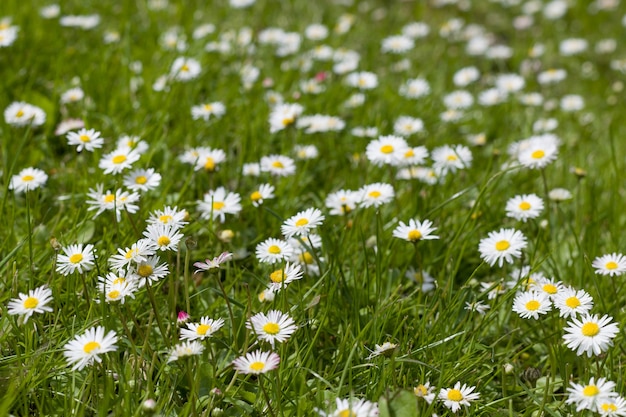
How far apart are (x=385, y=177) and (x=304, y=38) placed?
1589 millimetres

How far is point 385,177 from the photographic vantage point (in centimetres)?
294

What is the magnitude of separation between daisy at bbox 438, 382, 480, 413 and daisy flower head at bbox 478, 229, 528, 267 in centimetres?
50

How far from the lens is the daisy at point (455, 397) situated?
1.69 metres

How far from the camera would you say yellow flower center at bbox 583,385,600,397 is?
5.24ft

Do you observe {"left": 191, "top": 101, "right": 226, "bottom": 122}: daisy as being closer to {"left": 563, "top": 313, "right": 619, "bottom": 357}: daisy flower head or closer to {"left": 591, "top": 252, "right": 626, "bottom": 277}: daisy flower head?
{"left": 591, "top": 252, "right": 626, "bottom": 277}: daisy flower head

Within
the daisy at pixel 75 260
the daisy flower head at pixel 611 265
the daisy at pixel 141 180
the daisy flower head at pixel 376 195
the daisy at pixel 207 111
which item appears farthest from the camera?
the daisy at pixel 207 111

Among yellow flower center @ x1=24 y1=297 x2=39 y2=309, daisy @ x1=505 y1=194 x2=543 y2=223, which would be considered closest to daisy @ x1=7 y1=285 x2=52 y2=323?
yellow flower center @ x1=24 y1=297 x2=39 y2=309

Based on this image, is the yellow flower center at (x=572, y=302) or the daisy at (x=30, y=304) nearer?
the daisy at (x=30, y=304)

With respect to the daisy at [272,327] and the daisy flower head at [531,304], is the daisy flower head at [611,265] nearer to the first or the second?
the daisy flower head at [531,304]

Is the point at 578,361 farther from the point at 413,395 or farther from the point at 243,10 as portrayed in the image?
the point at 243,10

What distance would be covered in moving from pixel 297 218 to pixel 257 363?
2.12 feet

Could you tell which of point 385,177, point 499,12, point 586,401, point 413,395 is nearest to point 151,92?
point 385,177

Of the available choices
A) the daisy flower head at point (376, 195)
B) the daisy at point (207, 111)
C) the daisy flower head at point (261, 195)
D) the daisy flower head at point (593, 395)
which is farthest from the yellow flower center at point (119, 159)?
the daisy flower head at point (593, 395)

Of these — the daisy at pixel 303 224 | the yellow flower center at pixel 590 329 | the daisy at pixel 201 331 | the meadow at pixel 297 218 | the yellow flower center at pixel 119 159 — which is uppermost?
the daisy at pixel 201 331
